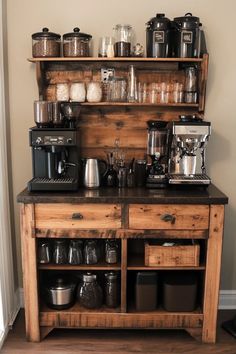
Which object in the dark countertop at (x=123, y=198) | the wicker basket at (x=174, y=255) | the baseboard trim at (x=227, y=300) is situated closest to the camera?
the dark countertop at (x=123, y=198)

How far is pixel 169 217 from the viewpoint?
2174mm

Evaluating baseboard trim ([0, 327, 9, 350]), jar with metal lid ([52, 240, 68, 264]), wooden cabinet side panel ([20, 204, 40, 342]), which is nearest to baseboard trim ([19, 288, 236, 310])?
jar with metal lid ([52, 240, 68, 264])

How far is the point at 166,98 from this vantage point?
2.49 metres

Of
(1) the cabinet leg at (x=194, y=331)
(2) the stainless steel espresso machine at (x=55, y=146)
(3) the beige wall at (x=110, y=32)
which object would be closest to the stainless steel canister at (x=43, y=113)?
(2) the stainless steel espresso machine at (x=55, y=146)

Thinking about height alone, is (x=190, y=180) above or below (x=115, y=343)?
above

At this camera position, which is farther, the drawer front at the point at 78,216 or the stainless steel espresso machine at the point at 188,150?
the stainless steel espresso machine at the point at 188,150

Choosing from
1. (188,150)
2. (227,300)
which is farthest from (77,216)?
(227,300)

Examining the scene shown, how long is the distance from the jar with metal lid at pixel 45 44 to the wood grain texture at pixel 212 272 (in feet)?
4.56

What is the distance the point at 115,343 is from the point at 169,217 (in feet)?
2.92

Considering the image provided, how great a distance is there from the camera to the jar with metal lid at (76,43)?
7.68ft

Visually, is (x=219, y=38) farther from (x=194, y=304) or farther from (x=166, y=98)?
(x=194, y=304)

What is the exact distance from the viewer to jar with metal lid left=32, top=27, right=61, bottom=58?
92.0 inches

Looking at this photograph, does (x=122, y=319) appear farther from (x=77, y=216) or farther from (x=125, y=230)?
(x=77, y=216)

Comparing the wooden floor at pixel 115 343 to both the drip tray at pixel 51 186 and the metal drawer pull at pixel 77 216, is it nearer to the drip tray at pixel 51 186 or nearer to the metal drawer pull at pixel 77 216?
the metal drawer pull at pixel 77 216
